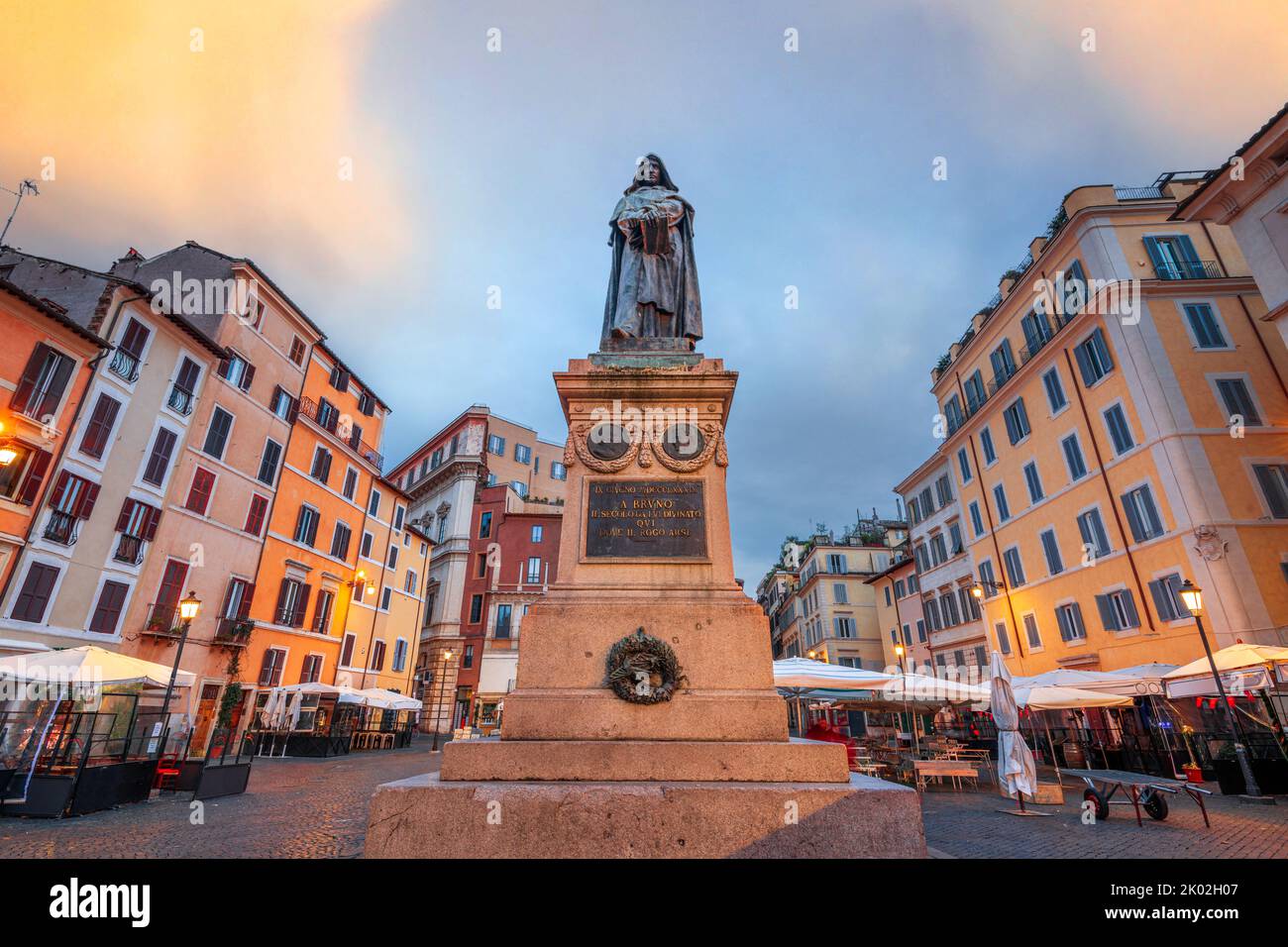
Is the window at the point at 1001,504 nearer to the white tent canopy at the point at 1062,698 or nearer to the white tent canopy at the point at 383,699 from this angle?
the white tent canopy at the point at 1062,698

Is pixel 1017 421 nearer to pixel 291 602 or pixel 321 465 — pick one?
pixel 321 465

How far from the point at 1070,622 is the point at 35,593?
36.8 meters

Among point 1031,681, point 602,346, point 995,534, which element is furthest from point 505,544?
point 602,346

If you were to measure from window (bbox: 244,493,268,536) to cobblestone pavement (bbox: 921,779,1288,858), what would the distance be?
28.5 m

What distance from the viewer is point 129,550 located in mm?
21500

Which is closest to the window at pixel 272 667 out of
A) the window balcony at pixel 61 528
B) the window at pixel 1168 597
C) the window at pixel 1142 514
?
the window balcony at pixel 61 528

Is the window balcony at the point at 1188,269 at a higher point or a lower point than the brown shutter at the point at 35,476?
higher

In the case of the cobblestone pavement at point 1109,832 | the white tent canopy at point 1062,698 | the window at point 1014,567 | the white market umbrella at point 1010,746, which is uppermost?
the window at point 1014,567

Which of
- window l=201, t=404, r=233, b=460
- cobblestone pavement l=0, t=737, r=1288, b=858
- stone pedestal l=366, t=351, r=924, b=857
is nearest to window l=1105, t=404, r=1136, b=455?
cobblestone pavement l=0, t=737, r=1288, b=858

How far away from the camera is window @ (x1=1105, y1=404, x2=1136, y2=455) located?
70.8ft

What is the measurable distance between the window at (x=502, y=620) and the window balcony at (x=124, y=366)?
24936mm

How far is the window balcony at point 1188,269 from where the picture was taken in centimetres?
2256

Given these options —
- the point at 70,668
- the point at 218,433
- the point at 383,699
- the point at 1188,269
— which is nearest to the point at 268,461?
the point at 218,433
